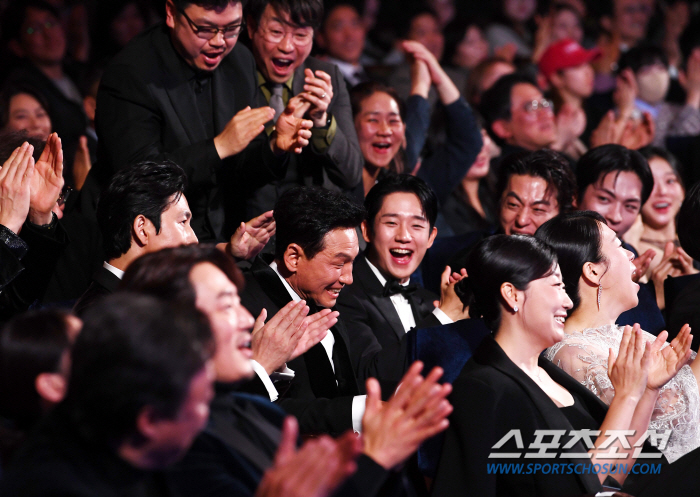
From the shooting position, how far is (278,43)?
3211mm

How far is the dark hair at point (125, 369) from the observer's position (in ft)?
4.25

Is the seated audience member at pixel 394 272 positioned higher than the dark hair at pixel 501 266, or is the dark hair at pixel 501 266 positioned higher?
the dark hair at pixel 501 266

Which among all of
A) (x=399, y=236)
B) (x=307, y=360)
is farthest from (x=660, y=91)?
(x=307, y=360)

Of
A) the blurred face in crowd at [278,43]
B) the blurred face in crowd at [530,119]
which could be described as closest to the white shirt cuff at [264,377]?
the blurred face in crowd at [278,43]

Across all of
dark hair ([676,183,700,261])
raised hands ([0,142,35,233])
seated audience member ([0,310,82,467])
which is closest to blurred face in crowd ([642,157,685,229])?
dark hair ([676,183,700,261])

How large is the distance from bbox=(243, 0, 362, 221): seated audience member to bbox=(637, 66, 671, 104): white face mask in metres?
3.04

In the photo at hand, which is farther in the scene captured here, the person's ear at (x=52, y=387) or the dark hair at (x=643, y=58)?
the dark hair at (x=643, y=58)

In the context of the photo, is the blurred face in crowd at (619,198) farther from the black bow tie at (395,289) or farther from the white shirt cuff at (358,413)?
the white shirt cuff at (358,413)

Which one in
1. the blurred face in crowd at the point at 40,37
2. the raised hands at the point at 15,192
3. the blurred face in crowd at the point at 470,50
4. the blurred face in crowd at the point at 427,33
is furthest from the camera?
the blurred face in crowd at the point at 470,50

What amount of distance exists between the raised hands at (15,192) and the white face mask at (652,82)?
14.4ft

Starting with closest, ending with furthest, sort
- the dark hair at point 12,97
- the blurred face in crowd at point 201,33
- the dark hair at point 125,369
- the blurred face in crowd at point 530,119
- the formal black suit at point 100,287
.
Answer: the dark hair at point 125,369 < the formal black suit at point 100,287 < the blurred face in crowd at point 201,33 < the dark hair at point 12,97 < the blurred face in crowd at point 530,119

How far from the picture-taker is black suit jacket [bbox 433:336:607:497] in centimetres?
207

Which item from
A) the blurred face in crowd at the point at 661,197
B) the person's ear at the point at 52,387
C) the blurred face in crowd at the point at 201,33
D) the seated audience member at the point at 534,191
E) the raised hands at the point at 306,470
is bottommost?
the blurred face in crowd at the point at 661,197

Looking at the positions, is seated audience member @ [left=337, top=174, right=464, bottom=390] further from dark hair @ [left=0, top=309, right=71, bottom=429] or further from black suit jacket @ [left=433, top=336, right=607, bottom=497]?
dark hair @ [left=0, top=309, right=71, bottom=429]
